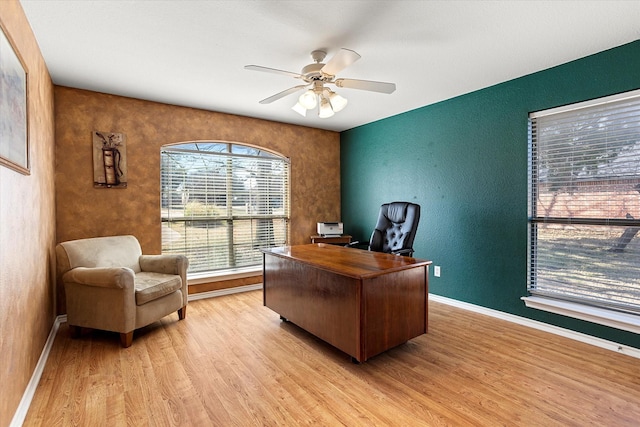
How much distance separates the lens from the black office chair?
314 cm

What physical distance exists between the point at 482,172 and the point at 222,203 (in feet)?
10.2

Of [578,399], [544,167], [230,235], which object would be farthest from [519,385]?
[230,235]

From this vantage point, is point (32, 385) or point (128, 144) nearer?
point (32, 385)

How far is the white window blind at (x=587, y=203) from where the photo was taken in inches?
96.0

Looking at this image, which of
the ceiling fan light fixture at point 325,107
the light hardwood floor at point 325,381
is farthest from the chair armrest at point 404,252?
the ceiling fan light fixture at point 325,107

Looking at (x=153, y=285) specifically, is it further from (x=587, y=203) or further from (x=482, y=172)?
(x=587, y=203)

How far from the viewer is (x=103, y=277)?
2.55 metres

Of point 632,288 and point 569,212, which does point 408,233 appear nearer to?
point 569,212

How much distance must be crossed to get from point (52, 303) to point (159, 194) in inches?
56.2

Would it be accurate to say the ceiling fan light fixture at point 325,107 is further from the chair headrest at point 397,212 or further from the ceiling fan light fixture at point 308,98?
the chair headrest at point 397,212

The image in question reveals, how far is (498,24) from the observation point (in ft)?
6.97

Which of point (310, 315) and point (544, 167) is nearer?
point (310, 315)

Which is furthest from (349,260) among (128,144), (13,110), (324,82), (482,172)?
(128,144)

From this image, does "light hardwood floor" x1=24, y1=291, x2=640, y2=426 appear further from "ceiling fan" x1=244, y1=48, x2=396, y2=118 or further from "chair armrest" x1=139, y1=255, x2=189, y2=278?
"ceiling fan" x1=244, y1=48, x2=396, y2=118
